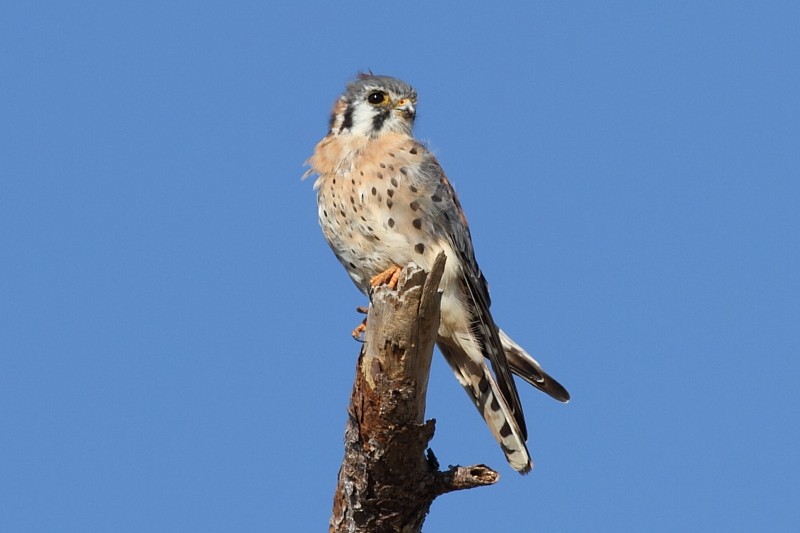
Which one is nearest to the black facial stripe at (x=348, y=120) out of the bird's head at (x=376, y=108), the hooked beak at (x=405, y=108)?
the bird's head at (x=376, y=108)

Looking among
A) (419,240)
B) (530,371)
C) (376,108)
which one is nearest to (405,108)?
(376,108)

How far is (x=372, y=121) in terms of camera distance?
553 centimetres

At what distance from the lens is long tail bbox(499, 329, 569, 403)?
5.29m

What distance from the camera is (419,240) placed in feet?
16.4

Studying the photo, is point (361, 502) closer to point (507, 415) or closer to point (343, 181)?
point (507, 415)

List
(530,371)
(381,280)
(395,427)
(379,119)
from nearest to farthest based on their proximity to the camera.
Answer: (395,427) → (381,280) → (530,371) → (379,119)

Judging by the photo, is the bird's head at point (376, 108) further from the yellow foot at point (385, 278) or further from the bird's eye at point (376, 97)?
the yellow foot at point (385, 278)

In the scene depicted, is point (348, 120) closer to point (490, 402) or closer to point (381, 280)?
point (381, 280)

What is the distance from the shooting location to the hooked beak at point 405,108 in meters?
5.59

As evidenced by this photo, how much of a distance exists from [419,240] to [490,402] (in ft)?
3.08

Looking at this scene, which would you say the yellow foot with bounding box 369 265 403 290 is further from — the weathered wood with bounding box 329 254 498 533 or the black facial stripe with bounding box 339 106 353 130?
the black facial stripe with bounding box 339 106 353 130

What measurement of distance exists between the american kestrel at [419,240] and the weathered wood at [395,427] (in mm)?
744

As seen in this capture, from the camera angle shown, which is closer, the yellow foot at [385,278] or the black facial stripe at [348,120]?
the yellow foot at [385,278]

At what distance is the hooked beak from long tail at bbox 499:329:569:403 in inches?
51.8
